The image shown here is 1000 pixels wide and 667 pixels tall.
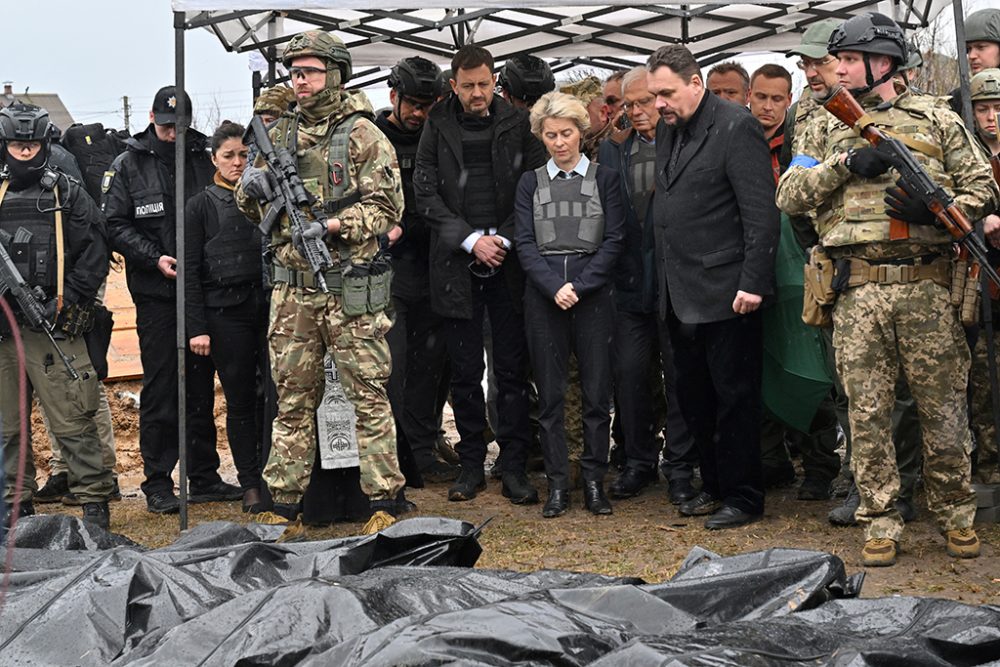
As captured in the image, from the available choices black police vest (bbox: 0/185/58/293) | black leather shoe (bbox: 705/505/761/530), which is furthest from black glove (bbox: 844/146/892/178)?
black police vest (bbox: 0/185/58/293)

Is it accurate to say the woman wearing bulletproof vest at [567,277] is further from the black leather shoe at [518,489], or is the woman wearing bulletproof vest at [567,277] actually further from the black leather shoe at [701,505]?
the black leather shoe at [701,505]

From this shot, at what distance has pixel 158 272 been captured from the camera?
7.75 m

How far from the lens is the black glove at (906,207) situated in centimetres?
547

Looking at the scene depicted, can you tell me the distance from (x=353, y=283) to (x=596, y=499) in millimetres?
1767

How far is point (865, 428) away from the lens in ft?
19.0

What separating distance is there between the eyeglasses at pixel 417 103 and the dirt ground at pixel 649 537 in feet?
7.32

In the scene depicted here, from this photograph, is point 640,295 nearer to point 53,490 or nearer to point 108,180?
point 108,180

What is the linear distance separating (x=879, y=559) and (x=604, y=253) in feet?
6.98

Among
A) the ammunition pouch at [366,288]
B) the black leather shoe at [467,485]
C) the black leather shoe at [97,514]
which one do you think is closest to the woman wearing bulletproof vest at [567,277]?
the black leather shoe at [467,485]

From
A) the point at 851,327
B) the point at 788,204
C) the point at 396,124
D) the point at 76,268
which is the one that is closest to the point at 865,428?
the point at 851,327

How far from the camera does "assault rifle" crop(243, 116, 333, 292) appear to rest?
6.29m

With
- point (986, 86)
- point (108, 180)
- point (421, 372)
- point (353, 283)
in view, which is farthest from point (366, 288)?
point (986, 86)

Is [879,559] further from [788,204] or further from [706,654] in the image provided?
[706,654]

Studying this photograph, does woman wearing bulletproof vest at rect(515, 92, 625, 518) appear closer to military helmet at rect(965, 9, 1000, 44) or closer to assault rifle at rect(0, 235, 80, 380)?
military helmet at rect(965, 9, 1000, 44)
